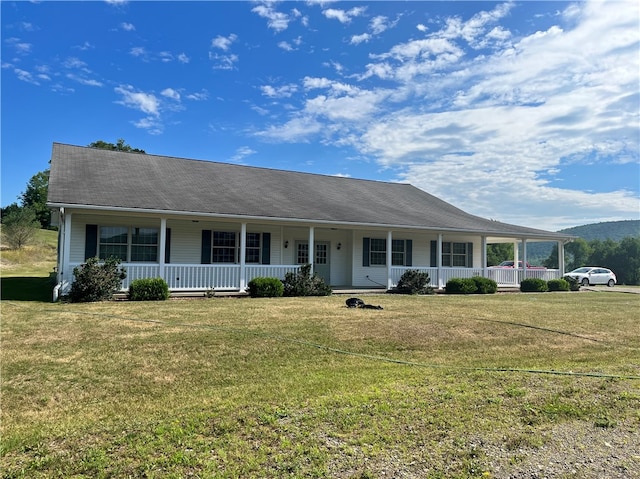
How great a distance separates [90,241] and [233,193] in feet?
17.5

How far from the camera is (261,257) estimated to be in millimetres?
17094

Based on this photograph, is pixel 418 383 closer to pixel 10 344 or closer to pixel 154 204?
pixel 10 344

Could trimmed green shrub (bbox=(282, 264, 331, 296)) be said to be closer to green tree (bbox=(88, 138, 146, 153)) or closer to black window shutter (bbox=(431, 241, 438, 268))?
black window shutter (bbox=(431, 241, 438, 268))

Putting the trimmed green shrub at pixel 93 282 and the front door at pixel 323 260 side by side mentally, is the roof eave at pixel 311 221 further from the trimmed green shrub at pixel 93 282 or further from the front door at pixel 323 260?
the front door at pixel 323 260

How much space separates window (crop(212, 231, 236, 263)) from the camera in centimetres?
1645

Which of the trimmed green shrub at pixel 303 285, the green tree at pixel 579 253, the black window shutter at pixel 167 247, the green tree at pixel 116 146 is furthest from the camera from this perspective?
the green tree at pixel 579 253

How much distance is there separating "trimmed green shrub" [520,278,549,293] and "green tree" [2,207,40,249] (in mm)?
37996

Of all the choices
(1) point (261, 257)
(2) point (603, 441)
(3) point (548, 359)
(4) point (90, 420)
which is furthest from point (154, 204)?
(2) point (603, 441)

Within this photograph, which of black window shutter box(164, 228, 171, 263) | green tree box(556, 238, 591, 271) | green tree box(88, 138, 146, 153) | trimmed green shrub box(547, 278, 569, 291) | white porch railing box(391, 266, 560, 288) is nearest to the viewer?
black window shutter box(164, 228, 171, 263)

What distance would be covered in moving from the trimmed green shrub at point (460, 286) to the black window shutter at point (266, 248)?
7586 millimetres

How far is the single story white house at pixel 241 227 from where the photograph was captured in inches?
563

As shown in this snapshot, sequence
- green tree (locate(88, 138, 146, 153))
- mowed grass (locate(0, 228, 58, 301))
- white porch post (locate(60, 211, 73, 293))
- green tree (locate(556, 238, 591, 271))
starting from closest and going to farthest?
white porch post (locate(60, 211, 73, 293)) → mowed grass (locate(0, 228, 58, 301)) → green tree (locate(88, 138, 146, 153)) → green tree (locate(556, 238, 591, 271))

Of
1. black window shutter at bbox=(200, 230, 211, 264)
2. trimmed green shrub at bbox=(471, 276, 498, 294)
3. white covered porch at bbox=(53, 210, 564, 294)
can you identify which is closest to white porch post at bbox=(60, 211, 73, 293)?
white covered porch at bbox=(53, 210, 564, 294)

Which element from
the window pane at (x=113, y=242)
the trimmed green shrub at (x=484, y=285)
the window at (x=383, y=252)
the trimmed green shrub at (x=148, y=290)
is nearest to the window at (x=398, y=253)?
the window at (x=383, y=252)
